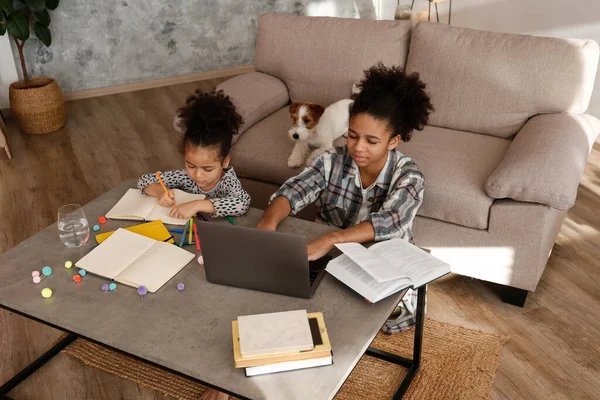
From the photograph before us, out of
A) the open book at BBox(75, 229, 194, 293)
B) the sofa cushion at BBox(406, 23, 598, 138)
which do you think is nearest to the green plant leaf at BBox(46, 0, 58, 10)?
the sofa cushion at BBox(406, 23, 598, 138)

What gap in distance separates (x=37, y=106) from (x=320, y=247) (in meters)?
2.95

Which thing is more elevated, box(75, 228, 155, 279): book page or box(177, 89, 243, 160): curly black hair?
box(177, 89, 243, 160): curly black hair

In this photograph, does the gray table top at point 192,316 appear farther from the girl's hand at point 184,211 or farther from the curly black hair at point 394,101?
the curly black hair at point 394,101

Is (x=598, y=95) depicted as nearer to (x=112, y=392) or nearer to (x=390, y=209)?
(x=390, y=209)

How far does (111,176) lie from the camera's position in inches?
131

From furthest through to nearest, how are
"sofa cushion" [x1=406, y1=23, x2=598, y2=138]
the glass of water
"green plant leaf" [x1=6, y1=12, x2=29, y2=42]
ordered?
1. "green plant leaf" [x1=6, y1=12, x2=29, y2=42]
2. "sofa cushion" [x1=406, y1=23, x2=598, y2=138]
3. the glass of water

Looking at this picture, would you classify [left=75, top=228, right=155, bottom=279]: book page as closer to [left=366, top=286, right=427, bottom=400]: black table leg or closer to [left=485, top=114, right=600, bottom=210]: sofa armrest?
[left=366, top=286, right=427, bottom=400]: black table leg

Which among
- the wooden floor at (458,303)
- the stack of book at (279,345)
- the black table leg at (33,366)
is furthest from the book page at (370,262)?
the black table leg at (33,366)

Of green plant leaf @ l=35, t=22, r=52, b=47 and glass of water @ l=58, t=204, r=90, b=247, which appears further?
green plant leaf @ l=35, t=22, r=52, b=47

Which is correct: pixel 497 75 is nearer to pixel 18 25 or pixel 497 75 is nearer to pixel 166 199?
pixel 166 199

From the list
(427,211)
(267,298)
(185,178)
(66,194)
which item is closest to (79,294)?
(267,298)

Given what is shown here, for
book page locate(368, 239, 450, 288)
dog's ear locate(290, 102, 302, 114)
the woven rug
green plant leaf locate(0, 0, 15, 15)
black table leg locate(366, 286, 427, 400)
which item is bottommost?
the woven rug

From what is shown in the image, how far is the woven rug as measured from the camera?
182 centimetres

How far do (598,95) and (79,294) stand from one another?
3268 mm
